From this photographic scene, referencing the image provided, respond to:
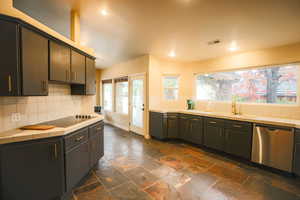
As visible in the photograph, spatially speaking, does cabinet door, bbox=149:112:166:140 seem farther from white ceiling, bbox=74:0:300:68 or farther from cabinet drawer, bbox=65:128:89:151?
cabinet drawer, bbox=65:128:89:151

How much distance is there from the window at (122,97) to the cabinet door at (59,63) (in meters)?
3.07

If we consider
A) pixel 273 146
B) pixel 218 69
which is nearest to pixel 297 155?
pixel 273 146

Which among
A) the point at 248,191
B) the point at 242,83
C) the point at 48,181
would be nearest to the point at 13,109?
the point at 48,181

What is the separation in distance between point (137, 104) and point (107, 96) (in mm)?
2360

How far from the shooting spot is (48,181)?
1.58 m

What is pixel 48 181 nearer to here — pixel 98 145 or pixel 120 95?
pixel 98 145

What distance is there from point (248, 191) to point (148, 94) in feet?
10.2

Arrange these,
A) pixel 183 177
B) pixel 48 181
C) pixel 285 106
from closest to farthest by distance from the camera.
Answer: pixel 48 181
pixel 183 177
pixel 285 106

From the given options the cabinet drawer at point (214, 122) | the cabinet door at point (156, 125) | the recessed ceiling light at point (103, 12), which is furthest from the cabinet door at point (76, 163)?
the cabinet drawer at point (214, 122)

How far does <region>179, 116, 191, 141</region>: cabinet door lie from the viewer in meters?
3.86

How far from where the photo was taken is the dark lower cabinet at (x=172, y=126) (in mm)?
4043

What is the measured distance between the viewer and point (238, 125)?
9.55 feet

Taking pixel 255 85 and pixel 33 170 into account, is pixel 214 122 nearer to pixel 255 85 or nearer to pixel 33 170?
pixel 255 85

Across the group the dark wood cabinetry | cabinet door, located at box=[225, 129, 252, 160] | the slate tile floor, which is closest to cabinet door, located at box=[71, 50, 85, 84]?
the slate tile floor
